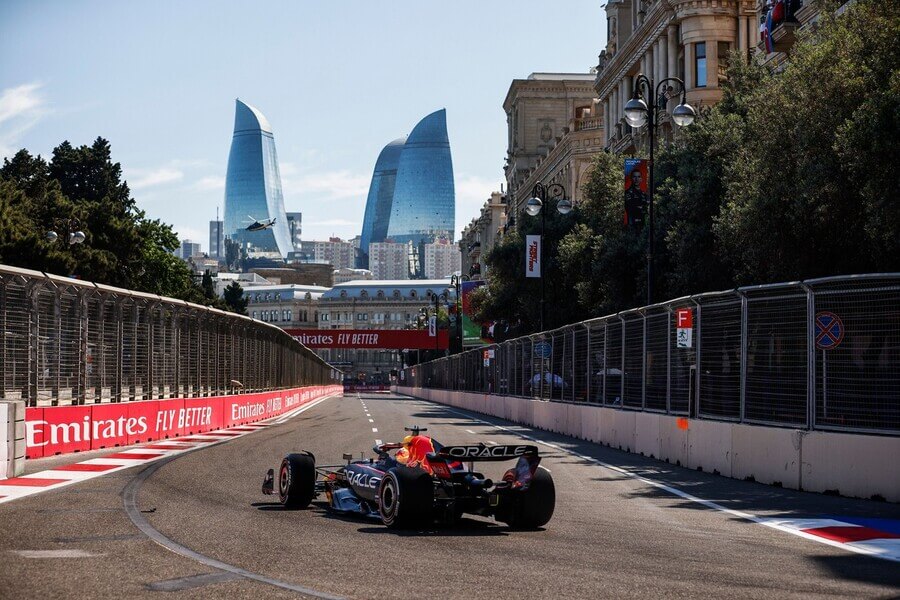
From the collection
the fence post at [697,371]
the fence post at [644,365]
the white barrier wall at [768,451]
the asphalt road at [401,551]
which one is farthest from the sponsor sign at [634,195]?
the asphalt road at [401,551]

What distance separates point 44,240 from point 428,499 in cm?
4893

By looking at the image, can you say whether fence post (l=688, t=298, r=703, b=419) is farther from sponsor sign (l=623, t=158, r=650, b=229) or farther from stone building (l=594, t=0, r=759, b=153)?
stone building (l=594, t=0, r=759, b=153)

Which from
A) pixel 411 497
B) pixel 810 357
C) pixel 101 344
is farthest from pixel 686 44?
pixel 411 497

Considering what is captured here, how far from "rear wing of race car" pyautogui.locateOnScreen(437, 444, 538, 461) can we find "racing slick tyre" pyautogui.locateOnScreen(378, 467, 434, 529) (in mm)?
365

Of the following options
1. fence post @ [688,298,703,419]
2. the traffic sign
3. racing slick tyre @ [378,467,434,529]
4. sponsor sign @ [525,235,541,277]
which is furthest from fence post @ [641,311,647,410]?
sponsor sign @ [525,235,541,277]

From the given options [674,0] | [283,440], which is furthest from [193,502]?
[674,0]

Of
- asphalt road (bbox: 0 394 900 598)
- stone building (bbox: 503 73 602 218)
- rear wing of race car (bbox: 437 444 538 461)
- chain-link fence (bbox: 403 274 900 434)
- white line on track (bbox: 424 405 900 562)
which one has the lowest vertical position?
white line on track (bbox: 424 405 900 562)

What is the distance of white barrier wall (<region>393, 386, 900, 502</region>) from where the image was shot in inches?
575

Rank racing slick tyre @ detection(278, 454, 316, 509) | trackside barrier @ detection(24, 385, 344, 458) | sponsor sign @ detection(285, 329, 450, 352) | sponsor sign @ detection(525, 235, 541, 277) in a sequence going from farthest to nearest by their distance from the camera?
1. sponsor sign @ detection(285, 329, 450, 352)
2. sponsor sign @ detection(525, 235, 541, 277)
3. trackside barrier @ detection(24, 385, 344, 458)
4. racing slick tyre @ detection(278, 454, 316, 509)

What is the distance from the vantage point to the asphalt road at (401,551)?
764cm

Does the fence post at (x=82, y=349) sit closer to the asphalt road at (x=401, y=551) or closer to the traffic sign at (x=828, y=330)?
the asphalt road at (x=401, y=551)

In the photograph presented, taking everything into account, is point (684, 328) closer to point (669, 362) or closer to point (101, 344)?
point (669, 362)

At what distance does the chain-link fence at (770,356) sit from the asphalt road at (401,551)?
1.37m

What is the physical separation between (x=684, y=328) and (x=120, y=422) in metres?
9.85
